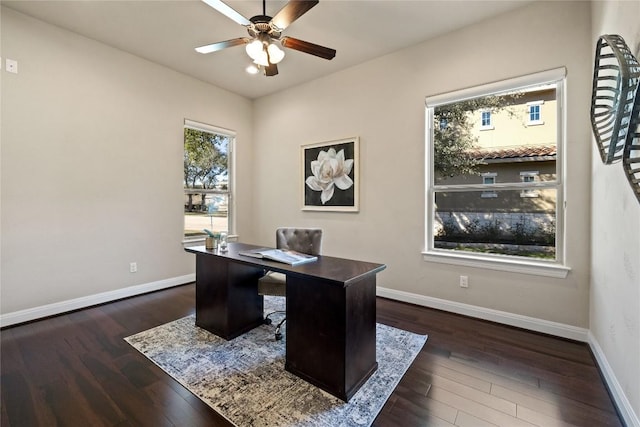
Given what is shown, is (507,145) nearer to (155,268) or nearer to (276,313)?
(276,313)

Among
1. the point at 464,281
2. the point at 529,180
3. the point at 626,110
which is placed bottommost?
the point at 464,281

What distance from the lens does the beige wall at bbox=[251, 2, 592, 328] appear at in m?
2.39

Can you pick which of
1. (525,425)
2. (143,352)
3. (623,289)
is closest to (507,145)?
(623,289)

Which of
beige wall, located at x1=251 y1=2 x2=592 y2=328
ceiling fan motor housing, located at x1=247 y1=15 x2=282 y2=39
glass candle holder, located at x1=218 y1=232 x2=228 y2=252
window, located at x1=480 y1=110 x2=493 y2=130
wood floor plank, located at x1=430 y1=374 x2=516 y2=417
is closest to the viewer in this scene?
wood floor plank, located at x1=430 y1=374 x2=516 y2=417

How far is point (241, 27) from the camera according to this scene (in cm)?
288

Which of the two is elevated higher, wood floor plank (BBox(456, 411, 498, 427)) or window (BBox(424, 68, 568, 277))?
window (BBox(424, 68, 568, 277))

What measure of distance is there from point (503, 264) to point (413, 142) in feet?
5.12

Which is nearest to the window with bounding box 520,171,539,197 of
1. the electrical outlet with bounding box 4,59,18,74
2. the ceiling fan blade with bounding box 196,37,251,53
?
the ceiling fan blade with bounding box 196,37,251,53

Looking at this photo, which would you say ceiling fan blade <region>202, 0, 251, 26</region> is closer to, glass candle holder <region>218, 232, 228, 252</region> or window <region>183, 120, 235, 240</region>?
glass candle holder <region>218, 232, 228, 252</region>

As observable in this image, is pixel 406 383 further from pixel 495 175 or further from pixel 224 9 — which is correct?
pixel 224 9

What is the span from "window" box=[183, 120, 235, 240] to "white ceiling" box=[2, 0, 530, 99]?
3.34 ft

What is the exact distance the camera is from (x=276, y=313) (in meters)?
2.92

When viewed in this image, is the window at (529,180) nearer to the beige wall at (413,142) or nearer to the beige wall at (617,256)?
the beige wall at (413,142)

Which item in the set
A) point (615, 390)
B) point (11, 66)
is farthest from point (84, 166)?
point (615, 390)
